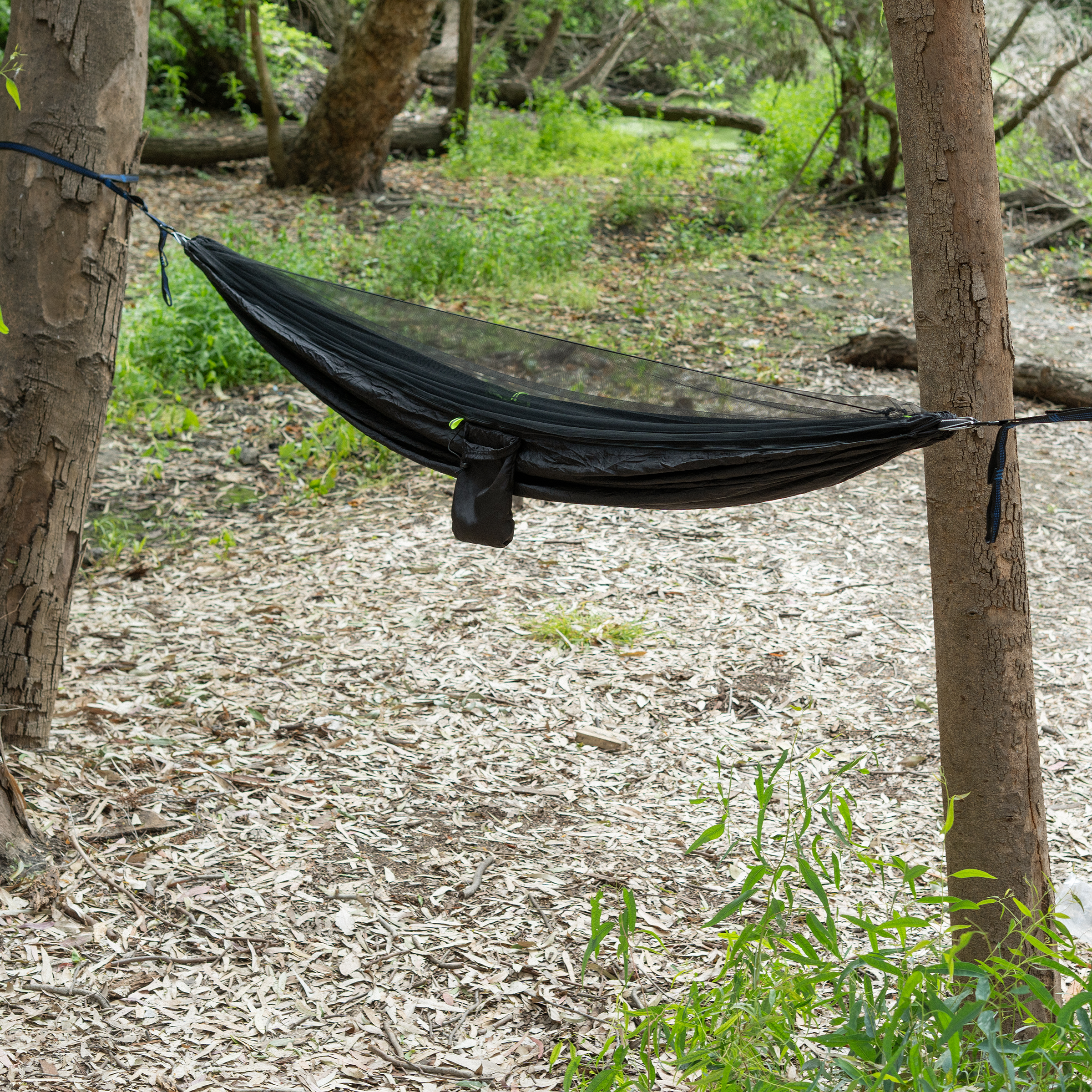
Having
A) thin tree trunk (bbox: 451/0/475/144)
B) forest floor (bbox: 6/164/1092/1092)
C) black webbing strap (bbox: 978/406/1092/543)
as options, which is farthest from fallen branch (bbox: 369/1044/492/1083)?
thin tree trunk (bbox: 451/0/475/144)

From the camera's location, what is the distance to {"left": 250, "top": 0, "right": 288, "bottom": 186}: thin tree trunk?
580 centimetres

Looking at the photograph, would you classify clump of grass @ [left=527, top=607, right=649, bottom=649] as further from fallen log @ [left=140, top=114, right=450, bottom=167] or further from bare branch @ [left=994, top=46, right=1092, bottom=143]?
fallen log @ [left=140, top=114, right=450, bottom=167]

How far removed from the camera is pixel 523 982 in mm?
1796

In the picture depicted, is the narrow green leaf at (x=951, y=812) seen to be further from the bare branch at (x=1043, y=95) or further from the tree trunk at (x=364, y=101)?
the tree trunk at (x=364, y=101)

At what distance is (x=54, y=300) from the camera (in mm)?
2008

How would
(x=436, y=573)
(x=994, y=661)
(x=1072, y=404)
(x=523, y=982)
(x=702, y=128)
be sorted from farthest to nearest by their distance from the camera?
(x=702, y=128) → (x=1072, y=404) → (x=436, y=573) → (x=523, y=982) → (x=994, y=661)

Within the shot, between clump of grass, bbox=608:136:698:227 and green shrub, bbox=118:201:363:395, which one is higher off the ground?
clump of grass, bbox=608:136:698:227

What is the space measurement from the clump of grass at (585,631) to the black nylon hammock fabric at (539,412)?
2.80 feet

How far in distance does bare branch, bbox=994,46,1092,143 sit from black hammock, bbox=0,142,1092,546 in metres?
4.76

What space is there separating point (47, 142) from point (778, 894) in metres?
2.01

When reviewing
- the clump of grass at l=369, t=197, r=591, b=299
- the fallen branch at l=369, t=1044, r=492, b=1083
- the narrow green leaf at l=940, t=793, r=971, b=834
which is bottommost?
the fallen branch at l=369, t=1044, r=492, b=1083

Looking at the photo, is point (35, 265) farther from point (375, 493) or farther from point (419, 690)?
point (375, 493)

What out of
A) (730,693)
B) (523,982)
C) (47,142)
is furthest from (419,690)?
(47,142)

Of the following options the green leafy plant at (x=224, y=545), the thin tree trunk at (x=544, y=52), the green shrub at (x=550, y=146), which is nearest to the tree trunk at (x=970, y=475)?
the green leafy plant at (x=224, y=545)
